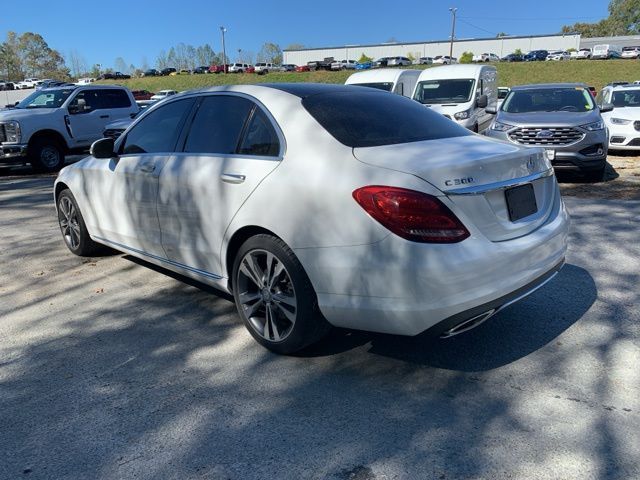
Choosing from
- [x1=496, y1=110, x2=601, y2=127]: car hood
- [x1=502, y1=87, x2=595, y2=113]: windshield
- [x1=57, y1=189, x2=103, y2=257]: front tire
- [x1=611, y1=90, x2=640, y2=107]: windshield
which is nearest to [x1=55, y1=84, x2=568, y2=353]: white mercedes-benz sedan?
[x1=57, y1=189, x2=103, y2=257]: front tire

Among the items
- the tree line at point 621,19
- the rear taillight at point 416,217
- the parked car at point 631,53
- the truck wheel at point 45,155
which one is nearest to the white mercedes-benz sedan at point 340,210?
the rear taillight at point 416,217

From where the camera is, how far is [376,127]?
3467 millimetres

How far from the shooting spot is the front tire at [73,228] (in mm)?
5410

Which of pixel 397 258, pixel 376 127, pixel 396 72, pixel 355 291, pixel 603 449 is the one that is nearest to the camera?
pixel 603 449

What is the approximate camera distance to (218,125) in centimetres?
385

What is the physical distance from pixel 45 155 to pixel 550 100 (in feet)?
35.3

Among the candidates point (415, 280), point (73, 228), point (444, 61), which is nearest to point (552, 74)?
point (444, 61)

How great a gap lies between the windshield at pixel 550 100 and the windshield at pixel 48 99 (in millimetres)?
9824

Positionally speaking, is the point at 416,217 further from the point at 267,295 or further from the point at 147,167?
the point at 147,167

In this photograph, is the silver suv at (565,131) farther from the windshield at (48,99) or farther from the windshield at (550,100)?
the windshield at (48,99)

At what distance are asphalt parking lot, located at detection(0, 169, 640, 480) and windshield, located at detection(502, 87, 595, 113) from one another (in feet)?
20.9

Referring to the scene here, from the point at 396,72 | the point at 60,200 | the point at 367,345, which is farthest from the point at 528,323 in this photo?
the point at 396,72

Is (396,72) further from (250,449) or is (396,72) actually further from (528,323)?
(250,449)

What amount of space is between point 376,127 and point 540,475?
2.15m
